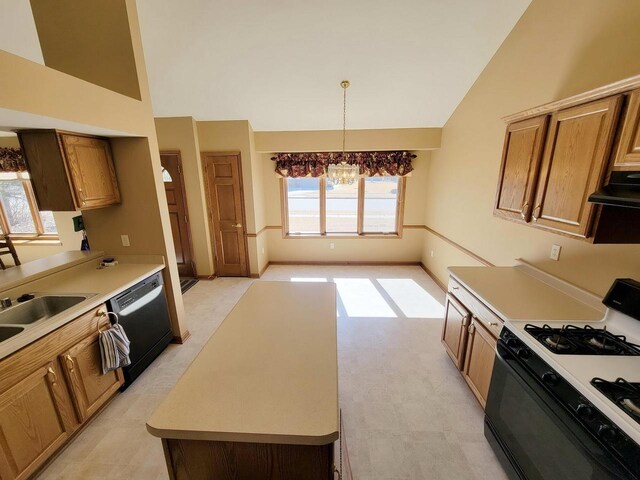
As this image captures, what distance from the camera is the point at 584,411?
1.01m

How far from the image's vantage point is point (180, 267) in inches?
177

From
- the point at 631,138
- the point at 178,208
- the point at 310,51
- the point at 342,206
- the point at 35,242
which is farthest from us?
the point at 342,206

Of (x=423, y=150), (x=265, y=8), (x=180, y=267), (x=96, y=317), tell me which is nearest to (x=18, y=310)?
(x=96, y=317)

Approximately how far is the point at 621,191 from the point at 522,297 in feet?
2.95

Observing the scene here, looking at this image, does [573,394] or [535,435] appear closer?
[573,394]

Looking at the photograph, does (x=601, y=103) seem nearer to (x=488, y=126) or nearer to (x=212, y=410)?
(x=488, y=126)

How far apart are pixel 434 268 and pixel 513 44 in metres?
3.12

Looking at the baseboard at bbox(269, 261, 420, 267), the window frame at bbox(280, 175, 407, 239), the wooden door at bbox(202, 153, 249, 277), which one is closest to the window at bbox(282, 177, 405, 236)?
the window frame at bbox(280, 175, 407, 239)

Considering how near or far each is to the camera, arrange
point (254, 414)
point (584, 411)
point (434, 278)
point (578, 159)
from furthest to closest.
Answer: point (434, 278), point (578, 159), point (584, 411), point (254, 414)

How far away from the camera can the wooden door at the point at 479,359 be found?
1784 mm

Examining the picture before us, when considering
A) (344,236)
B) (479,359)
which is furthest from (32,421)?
(344,236)

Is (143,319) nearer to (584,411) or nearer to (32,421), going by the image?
(32,421)

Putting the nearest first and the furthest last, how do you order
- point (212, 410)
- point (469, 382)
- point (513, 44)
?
point (212, 410) → point (469, 382) → point (513, 44)

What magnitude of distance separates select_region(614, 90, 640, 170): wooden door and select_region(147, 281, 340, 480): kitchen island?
1635 mm
